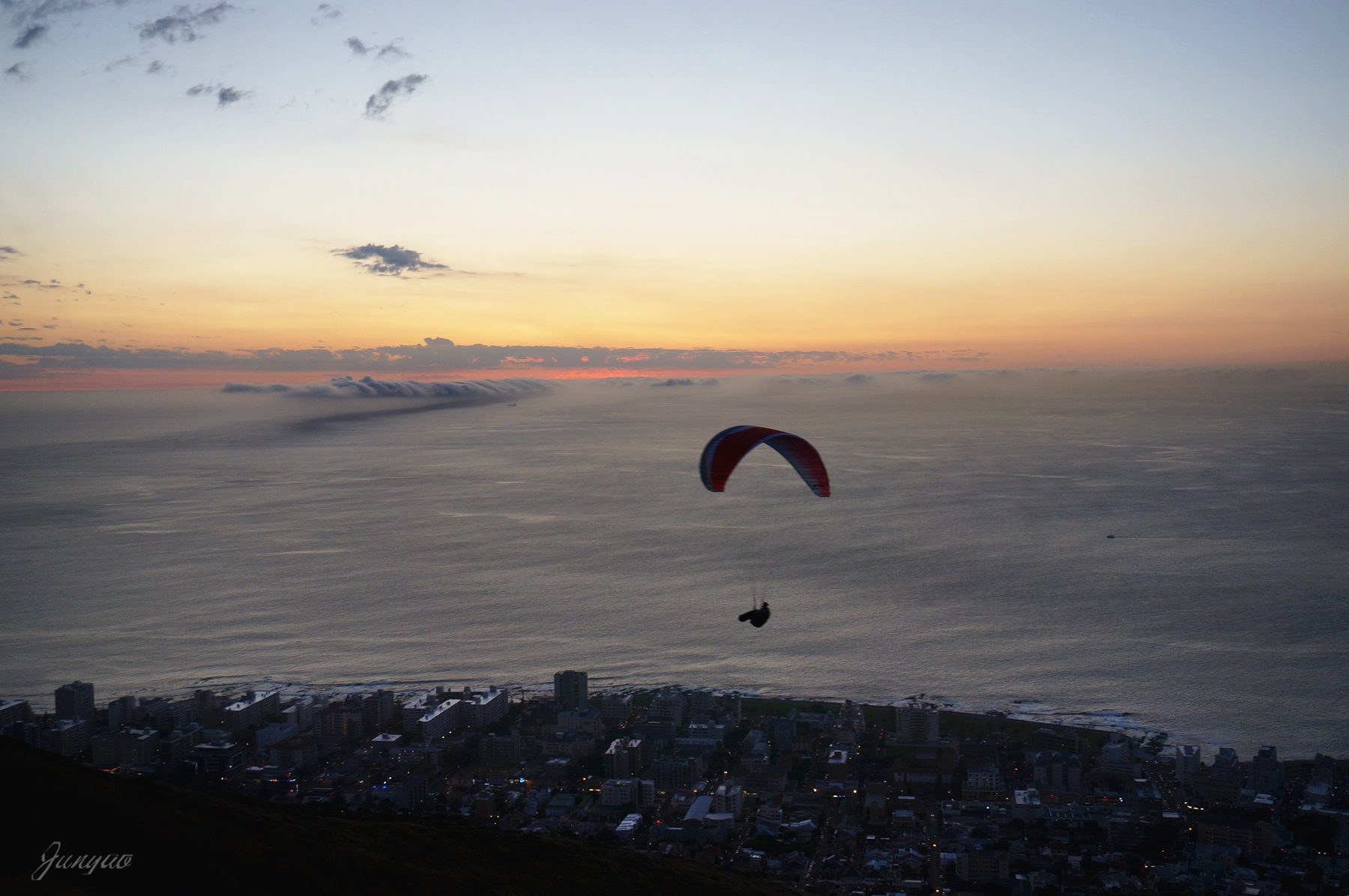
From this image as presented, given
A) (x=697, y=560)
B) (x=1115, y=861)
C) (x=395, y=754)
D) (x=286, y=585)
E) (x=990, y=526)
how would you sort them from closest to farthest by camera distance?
(x=1115, y=861), (x=395, y=754), (x=286, y=585), (x=697, y=560), (x=990, y=526)

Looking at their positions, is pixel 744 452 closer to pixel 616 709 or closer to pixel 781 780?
pixel 781 780

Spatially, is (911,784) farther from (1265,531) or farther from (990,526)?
(1265,531)

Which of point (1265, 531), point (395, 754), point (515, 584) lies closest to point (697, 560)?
point (515, 584)

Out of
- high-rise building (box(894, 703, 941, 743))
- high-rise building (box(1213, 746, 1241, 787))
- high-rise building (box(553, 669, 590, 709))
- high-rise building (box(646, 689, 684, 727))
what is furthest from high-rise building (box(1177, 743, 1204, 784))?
high-rise building (box(553, 669, 590, 709))

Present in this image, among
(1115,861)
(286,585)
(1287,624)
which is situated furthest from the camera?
(286,585)

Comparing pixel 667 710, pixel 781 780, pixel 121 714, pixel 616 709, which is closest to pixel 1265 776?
pixel 781 780

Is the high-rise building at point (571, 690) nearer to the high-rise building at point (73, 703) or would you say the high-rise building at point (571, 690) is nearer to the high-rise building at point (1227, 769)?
the high-rise building at point (73, 703)

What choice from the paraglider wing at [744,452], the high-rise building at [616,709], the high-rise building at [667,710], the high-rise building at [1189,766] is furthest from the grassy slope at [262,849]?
the high-rise building at [1189,766]
